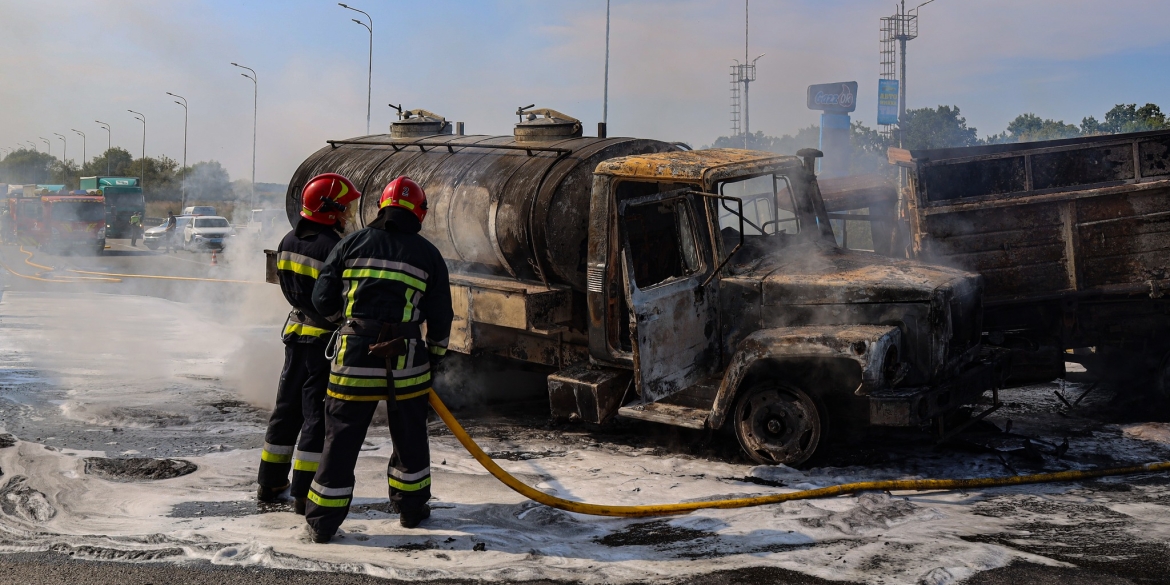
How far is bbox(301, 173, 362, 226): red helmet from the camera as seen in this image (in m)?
5.73

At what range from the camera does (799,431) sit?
6.43m

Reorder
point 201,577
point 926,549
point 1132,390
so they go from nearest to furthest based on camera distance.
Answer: point 201,577 < point 926,549 < point 1132,390

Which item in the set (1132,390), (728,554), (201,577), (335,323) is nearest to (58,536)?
(201,577)

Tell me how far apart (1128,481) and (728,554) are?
2930mm

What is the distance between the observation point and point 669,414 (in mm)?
6695

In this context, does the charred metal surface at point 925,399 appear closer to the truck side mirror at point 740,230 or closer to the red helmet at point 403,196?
the truck side mirror at point 740,230

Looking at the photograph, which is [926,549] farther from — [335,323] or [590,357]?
[335,323]

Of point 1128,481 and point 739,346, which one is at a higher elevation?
point 739,346

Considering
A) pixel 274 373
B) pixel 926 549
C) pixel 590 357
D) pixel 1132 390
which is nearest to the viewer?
pixel 926 549

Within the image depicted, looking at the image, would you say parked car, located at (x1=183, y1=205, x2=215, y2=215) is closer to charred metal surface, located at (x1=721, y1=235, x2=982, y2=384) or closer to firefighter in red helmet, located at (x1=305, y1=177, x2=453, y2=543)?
charred metal surface, located at (x1=721, y1=235, x2=982, y2=384)

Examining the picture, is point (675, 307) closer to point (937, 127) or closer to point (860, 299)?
point (860, 299)

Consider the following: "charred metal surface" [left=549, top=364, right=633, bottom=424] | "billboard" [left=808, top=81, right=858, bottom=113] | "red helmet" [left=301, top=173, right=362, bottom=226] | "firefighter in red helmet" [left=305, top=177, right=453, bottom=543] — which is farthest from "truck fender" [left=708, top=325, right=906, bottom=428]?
"billboard" [left=808, top=81, right=858, bottom=113]

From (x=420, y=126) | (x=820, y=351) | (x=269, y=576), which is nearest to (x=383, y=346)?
(x=269, y=576)

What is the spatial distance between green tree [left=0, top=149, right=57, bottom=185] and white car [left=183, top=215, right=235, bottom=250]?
251 feet
